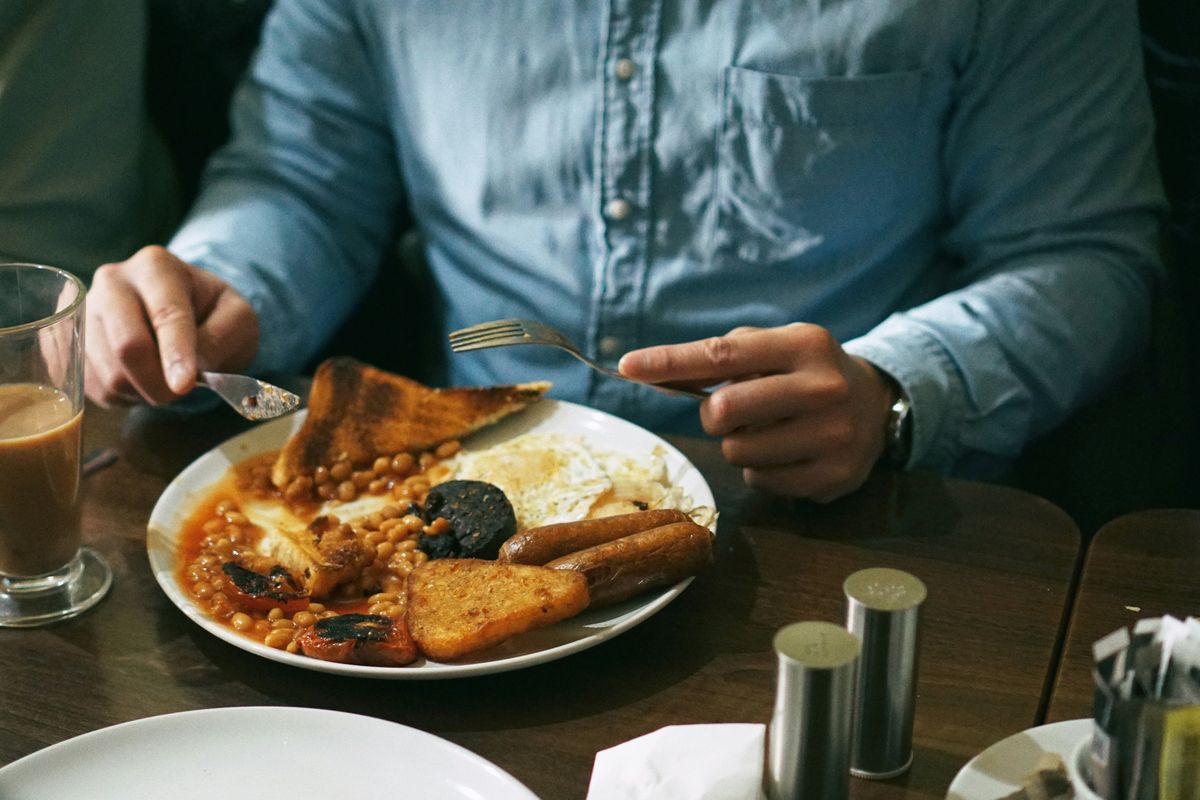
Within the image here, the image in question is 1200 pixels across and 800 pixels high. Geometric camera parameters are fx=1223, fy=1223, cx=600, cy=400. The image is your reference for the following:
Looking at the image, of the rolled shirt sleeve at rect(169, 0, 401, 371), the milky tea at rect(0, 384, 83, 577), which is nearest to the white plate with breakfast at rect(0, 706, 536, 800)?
the milky tea at rect(0, 384, 83, 577)

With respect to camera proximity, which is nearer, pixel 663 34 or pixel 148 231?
pixel 663 34

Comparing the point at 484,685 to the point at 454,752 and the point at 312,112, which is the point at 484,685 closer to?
the point at 454,752

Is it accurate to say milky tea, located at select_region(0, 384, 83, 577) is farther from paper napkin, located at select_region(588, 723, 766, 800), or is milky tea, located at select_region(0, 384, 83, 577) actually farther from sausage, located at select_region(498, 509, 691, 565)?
paper napkin, located at select_region(588, 723, 766, 800)

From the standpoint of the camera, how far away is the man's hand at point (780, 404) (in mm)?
1322

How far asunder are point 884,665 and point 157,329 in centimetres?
97

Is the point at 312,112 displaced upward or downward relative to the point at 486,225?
upward

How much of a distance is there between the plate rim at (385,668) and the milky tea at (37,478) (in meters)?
0.09

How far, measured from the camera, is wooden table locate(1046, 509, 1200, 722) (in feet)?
3.46

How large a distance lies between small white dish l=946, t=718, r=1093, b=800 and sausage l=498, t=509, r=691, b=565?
15.2 inches

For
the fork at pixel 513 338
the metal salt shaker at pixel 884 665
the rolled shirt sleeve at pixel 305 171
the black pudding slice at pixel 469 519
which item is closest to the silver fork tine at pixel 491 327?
the fork at pixel 513 338

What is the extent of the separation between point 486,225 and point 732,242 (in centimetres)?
39

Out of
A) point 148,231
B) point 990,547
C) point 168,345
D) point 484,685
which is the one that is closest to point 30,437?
point 168,345

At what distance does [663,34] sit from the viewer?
173cm

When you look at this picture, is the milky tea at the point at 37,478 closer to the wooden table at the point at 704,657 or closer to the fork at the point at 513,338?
the wooden table at the point at 704,657
